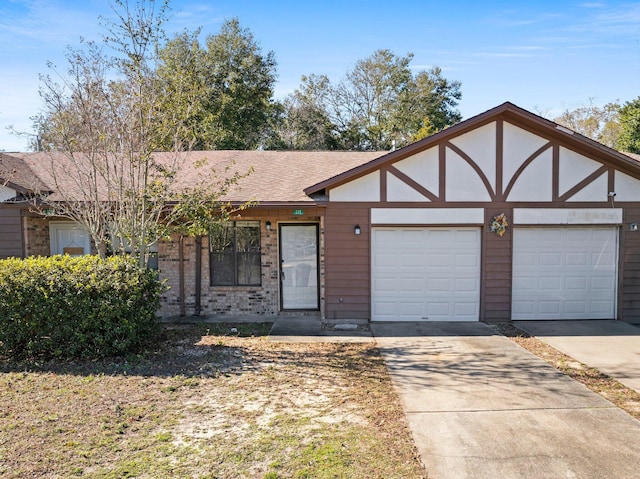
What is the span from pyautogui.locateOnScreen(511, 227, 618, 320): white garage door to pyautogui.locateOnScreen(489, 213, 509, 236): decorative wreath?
1.29 ft

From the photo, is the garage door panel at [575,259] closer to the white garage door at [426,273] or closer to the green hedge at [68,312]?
the white garage door at [426,273]

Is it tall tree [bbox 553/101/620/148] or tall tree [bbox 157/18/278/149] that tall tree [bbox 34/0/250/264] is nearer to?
tall tree [bbox 157/18/278/149]

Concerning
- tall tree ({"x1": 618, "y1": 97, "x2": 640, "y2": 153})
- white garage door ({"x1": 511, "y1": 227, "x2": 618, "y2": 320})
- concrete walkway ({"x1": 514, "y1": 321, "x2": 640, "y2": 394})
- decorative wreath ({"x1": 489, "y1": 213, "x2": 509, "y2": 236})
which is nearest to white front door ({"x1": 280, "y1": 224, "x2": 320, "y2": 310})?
decorative wreath ({"x1": 489, "y1": 213, "x2": 509, "y2": 236})

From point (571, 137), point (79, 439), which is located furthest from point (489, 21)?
point (79, 439)

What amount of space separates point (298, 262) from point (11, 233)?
6478mm

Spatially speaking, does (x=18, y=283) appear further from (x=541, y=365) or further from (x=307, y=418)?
(x=541, y=365)

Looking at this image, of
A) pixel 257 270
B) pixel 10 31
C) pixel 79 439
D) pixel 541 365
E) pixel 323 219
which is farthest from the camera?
pixel 257 270

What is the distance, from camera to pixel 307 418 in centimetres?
530

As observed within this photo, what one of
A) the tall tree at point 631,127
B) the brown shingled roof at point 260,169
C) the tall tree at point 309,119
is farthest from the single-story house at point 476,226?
the tall tree at point 309,119

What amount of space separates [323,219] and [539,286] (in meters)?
4.93

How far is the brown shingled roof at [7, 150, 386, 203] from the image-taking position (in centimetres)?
1052

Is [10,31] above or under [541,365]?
above

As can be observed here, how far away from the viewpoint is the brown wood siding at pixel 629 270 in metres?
10.4

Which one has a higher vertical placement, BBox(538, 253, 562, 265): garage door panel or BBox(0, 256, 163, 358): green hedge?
BBox(538, 253, 562, 265): garage door panel
